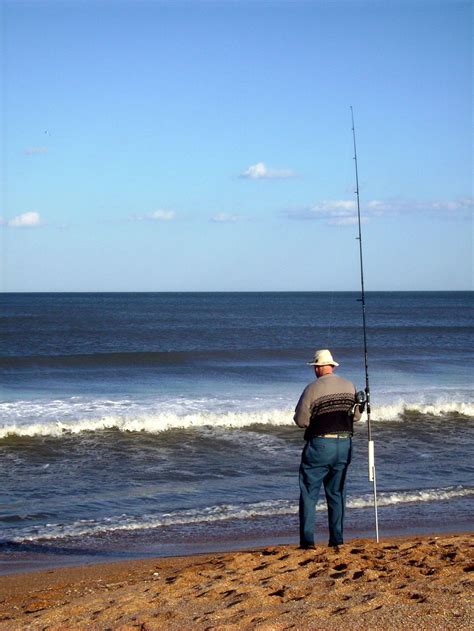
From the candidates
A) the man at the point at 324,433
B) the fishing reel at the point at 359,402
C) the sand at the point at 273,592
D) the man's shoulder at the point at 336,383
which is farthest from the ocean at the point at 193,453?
the man's shoulder at the point at 336,383

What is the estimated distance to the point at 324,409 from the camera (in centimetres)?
663

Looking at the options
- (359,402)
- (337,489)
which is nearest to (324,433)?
(359,402)

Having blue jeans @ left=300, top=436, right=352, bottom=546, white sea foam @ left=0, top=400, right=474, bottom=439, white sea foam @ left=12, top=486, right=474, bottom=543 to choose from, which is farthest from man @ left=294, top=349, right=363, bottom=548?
white sea foam @ left=0, top=400, right=474, bottom=439

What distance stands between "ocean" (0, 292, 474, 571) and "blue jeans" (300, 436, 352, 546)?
4.94ft

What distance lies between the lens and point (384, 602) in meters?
5.12

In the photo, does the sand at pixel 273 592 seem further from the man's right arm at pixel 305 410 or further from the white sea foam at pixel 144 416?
the white sea foam at pixel 144 416

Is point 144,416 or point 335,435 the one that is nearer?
point 335,435

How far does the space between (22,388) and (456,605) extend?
17754 millimetres

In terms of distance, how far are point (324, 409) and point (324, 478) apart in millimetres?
593

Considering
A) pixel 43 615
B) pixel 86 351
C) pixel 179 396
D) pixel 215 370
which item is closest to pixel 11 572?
pixel 43 615

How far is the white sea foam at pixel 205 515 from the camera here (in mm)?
8750

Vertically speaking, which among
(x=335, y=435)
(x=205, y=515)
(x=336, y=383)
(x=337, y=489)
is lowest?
(x=205, y=515)

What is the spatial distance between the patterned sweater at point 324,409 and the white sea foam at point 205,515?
288 centimetres

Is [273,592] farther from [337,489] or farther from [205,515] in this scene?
[205,515]
